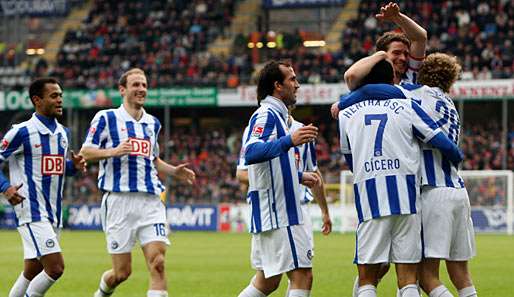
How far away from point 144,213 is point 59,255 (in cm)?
92

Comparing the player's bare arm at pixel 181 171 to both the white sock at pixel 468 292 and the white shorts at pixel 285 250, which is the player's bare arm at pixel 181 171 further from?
the white sock at pixel 468 292

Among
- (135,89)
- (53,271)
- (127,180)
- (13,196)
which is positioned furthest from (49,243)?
(135,89)

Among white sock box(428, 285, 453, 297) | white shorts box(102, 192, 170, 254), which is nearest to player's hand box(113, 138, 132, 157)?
white shorts box(102, 192, 170, 254)

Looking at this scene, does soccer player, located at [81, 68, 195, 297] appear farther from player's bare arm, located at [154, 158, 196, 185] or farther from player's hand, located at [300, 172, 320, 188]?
player's hand, located at [300, 172, 320, 188]

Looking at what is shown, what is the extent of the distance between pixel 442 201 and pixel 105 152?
370 cm

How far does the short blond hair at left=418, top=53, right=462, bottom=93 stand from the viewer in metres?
9.05

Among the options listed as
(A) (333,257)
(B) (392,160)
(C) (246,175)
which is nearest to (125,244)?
(C) (246,175)

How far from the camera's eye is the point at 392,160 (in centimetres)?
834

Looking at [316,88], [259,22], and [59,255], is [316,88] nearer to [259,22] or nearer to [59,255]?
[259,22]

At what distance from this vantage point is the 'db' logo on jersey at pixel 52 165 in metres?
11.0

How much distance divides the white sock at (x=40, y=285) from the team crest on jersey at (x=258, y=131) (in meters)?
3.10

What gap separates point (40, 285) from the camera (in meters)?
10.7

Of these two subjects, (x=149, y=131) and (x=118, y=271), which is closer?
(x=118, y=271)

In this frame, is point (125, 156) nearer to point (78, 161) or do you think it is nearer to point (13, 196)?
point (78, 161)
